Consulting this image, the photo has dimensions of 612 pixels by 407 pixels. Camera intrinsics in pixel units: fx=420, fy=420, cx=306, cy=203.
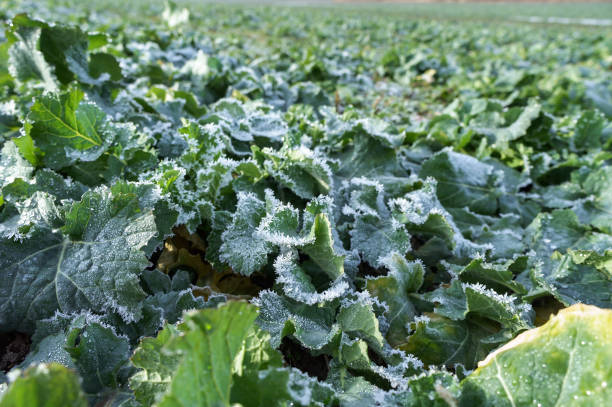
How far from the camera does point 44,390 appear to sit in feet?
2.39

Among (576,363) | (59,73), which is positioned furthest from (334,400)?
(59,73)

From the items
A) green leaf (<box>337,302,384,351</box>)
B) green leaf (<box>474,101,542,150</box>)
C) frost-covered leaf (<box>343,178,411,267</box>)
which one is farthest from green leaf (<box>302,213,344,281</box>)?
green leaf (<box>474,101,542,150</box>)

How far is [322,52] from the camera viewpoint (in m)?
5.96

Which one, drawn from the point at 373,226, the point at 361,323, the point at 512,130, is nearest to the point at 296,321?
the point at 361,323

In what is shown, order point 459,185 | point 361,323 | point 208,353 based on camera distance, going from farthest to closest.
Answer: point 459,185
point 361,323
point 208,353

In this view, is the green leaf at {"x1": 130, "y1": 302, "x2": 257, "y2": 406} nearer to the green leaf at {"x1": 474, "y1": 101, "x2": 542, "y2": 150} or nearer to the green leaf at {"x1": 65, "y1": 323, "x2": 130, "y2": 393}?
the green leaf at {"x1": 65, "y1": 323, "x2": 130, "y2": 393}

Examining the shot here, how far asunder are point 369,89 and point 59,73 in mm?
3179

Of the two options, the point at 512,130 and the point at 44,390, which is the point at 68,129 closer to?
the point at 44,390

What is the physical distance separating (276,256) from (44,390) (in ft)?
3.13

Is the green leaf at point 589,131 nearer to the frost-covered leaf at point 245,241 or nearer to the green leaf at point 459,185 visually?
the green leaf at point 459,185

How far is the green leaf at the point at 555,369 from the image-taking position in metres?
0.92

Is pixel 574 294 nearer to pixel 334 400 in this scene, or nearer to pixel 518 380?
pixel 518 380

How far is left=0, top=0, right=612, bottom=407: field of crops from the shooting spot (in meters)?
0.99

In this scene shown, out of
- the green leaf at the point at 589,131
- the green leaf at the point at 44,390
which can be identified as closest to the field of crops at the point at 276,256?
the green leaf at the point at 44,390
